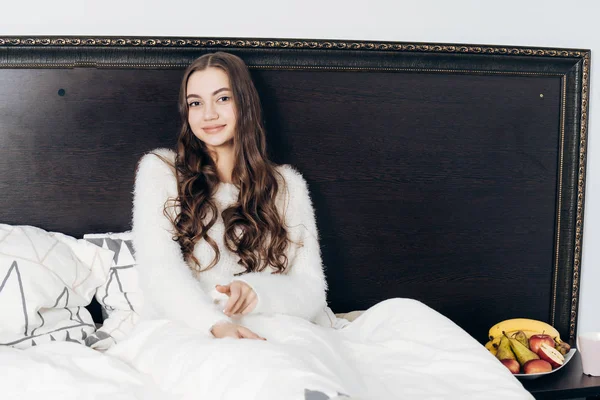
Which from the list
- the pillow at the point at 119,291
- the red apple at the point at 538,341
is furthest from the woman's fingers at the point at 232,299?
the red apple at the point at 538,341

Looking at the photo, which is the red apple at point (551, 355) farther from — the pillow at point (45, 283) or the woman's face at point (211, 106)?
the pillow at point (45, 283)

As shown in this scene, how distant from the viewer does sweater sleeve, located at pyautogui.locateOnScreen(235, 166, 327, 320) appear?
1.59 meters

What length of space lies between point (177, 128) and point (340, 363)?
0.96 m

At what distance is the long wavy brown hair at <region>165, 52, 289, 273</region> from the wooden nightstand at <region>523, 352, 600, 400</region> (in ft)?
2.63

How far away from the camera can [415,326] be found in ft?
4.98

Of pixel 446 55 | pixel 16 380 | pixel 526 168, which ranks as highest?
pixel 446 55

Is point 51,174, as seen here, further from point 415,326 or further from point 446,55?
point 446,55

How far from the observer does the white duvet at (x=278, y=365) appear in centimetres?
109

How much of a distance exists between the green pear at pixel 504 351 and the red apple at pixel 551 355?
9 cm

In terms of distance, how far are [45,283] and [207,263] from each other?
43 centimetres

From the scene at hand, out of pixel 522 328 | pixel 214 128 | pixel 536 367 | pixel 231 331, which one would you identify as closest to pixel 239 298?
pixel 231 331

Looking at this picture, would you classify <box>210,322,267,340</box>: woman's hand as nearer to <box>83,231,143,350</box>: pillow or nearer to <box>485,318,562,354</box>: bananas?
<box>83,231,143,350</box>: pillow

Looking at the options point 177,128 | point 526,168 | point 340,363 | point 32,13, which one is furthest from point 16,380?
point 526,168

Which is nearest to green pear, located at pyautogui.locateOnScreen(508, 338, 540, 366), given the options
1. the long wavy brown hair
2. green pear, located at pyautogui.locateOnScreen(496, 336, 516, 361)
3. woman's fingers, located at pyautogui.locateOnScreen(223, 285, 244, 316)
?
green pear, located at pyautogui.locateOnScreen(496, 336, 516, 361)
